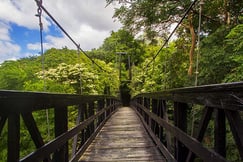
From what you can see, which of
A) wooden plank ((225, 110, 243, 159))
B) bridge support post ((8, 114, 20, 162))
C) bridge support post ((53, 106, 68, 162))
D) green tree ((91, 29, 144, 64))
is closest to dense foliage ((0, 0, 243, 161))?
bridge support post ((53, 106, 68, 162))

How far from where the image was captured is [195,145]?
1.66 m

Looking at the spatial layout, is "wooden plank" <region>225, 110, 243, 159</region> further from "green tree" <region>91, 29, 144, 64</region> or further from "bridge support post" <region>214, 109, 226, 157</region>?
"green tree" <region>91, 29, 144, 64</region>

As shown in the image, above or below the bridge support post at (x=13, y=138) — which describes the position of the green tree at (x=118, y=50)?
above

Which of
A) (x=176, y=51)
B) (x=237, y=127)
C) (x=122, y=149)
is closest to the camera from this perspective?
(x=237, y=127)

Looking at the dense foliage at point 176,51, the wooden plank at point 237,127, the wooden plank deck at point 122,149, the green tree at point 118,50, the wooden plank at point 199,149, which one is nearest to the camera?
the wooden plank at point 237,127

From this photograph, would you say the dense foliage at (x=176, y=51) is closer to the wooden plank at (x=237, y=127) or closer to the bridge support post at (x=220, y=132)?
the bridge support post at (x=220, y=132)

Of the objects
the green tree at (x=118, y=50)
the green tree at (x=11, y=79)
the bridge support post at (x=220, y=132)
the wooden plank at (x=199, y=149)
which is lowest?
the wooden plank at (x=199, y=149)

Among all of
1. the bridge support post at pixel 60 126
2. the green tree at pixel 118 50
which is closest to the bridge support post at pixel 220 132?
the bridge support post at pixel 60 126

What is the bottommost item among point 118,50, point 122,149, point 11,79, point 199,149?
point 122,149

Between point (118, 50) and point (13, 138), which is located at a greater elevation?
point (118, 50)

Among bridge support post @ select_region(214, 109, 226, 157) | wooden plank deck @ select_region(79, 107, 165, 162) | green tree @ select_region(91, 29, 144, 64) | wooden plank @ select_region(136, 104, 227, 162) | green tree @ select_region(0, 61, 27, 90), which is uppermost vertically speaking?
green tree @ select_region(91, 29, 144, 64)

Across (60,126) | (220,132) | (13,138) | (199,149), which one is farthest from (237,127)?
(60,126)

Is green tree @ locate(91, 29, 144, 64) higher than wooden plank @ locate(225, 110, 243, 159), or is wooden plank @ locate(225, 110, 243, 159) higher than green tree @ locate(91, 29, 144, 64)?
green tree @ locate(91, 29, 144, 64)

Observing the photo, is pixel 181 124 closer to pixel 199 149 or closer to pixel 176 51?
pixel 199 149
